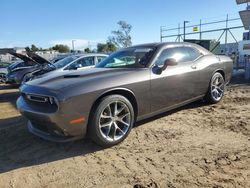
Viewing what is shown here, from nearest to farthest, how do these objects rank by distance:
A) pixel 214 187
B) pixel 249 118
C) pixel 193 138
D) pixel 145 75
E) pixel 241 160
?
pixel 214 187, pixel 241 160, pixel 193 138, pixel 145 75, pixel 249 118

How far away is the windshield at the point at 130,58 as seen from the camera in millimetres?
4969

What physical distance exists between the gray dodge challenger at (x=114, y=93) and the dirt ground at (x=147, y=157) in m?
0.28

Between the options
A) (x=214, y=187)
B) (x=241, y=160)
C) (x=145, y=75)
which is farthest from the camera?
(x=145, y=75)

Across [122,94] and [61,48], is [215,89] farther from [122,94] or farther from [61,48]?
[61,48]

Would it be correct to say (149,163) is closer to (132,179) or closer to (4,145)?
(132,179)

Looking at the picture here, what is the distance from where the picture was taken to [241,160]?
3523 mm

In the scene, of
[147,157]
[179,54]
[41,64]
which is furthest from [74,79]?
[41,64]

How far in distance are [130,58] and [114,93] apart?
1.23 m

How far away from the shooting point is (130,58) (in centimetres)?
526

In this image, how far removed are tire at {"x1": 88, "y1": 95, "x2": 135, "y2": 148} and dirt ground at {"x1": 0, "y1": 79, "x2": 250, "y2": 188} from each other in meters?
0.16

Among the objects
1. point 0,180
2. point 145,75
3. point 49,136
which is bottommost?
point 0,180

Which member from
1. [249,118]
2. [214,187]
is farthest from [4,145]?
[249,118]

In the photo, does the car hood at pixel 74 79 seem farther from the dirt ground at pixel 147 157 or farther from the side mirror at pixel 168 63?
the dirt ground at pixel 147 157

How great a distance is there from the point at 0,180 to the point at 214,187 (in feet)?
8.05
